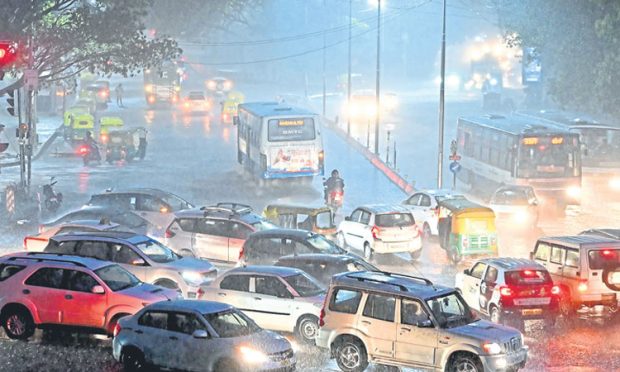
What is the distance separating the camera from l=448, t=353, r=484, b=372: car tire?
57.4 ft

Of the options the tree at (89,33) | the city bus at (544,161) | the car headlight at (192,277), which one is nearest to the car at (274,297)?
the car headlight at (192,277)

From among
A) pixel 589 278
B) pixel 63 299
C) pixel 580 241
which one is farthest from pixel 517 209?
pixel 63 299

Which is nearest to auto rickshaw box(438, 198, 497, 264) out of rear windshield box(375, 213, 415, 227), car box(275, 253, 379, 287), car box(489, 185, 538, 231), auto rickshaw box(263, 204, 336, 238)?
rear windshield box(375, 213, 415, 227)

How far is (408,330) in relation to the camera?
18031 mm

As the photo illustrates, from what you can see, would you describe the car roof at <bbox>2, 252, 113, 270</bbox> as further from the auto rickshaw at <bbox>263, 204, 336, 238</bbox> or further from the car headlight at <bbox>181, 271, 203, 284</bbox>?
the auto rickshaw at <bbox>263, 204, 336, 238</bbox>

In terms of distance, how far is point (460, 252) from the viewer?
30.9 m

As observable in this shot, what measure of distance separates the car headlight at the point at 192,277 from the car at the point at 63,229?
4212mm

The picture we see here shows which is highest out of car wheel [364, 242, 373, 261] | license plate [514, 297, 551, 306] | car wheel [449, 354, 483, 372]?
car wheel [449, 354, 483, 372]

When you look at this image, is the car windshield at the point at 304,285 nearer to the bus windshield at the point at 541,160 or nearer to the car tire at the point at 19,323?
the car tire at the point at 19,323

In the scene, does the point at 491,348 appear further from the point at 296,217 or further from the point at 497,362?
the point at 296,217

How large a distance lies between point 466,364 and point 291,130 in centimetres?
2776

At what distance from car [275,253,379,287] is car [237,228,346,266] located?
78.4 inches

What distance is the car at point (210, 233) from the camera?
28.8 m

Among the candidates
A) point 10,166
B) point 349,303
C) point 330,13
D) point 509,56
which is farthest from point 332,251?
point 509,56
